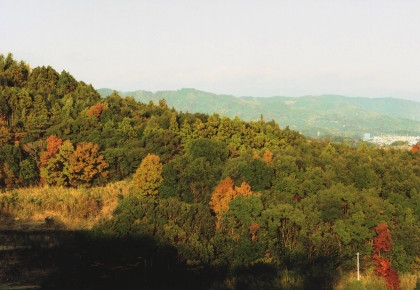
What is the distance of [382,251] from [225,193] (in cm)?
1803

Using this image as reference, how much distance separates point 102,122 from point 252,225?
38.9 meters

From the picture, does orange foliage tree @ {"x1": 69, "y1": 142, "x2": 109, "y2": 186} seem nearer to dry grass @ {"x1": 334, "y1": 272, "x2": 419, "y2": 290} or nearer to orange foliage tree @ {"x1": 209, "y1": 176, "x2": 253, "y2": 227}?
orange foliage tree @ {"x1": 209, "y1": 176, "x2": 253, "y2": 227}

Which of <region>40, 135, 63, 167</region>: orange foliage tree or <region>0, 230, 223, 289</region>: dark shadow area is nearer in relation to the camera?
<region>0, 230, 223, 289</region>: dark shadow area

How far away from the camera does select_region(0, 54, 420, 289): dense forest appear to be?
3572 centimetres

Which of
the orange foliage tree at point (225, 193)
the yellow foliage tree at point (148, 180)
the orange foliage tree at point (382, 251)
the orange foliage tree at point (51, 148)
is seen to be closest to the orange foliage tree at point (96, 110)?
the orange foliage tree at point (51, 148)

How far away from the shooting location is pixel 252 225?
4097 centimetres

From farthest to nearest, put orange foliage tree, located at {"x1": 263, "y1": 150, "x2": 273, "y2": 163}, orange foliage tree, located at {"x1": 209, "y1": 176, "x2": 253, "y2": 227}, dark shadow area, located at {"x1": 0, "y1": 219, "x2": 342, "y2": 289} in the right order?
orange foliage tree, located at {"x1": 263, "y1": 150, "x2": 273, "y2": 163} → orange foliage tree, located at {"x1": 209, "y1": 176, "x2": 253, "y2": 227} → dark shadow area, located at {"x1": 0, "y1": 219, "x2": 342, "y2": 289}

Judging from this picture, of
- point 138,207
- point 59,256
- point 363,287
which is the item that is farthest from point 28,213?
point 363,287

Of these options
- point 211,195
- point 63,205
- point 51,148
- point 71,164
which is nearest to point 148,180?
point 211,195

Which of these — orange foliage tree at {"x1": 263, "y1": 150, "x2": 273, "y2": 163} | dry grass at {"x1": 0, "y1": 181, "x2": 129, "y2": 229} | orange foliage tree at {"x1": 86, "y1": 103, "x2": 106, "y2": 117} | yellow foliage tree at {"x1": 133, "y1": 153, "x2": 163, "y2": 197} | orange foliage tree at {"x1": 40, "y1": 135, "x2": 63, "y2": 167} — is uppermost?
orange foliage tree at {"x1": 86, "y1": 103, "x2": 106, "y2": 117}

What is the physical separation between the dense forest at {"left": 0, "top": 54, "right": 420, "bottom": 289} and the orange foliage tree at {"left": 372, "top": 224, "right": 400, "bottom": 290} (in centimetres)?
11

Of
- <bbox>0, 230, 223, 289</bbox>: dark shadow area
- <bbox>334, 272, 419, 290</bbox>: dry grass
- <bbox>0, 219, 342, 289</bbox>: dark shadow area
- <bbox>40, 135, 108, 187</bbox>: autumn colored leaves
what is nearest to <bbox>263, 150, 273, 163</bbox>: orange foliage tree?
<bbox>40, 135, 108, 187</bbox>: autumn colored leaves

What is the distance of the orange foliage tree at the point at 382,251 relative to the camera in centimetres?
3997

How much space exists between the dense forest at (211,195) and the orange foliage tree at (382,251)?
0.11 m
